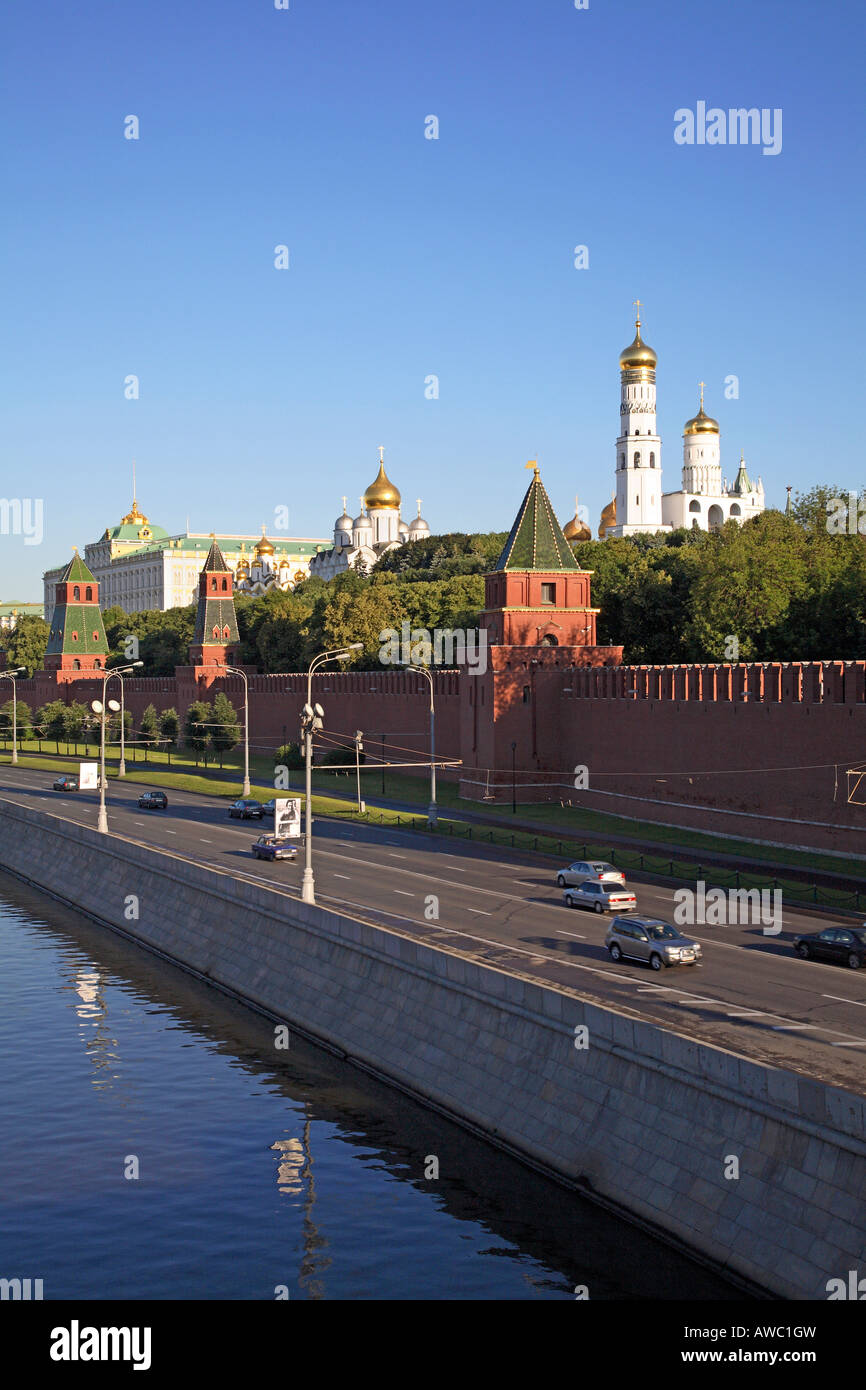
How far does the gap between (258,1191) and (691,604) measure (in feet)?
185

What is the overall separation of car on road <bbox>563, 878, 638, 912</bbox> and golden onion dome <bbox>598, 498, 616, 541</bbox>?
442ft

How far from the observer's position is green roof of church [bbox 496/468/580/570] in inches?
2630

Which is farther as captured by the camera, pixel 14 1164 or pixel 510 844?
pixel 510 844

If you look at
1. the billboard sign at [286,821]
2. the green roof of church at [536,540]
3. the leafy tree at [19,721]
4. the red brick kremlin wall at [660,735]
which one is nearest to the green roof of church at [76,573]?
the leafy tree at [19,721]

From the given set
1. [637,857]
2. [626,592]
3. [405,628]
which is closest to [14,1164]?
[637,857]

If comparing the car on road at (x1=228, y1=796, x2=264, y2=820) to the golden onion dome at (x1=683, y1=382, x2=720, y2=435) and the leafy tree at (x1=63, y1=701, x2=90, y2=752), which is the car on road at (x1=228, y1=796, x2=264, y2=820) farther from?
the golden onion dome at (x1=683, y1=382, x2=720, y2=435)

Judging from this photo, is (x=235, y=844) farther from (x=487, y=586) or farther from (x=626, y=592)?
(x=626, y=592)

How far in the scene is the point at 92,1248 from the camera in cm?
2027

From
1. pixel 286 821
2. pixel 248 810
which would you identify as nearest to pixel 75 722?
pixel 248 810

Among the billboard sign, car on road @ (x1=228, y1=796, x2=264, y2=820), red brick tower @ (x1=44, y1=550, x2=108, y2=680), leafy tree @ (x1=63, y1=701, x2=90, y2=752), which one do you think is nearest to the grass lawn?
car on road @ (x1=228, y1=796, x2=264, y2=820)
